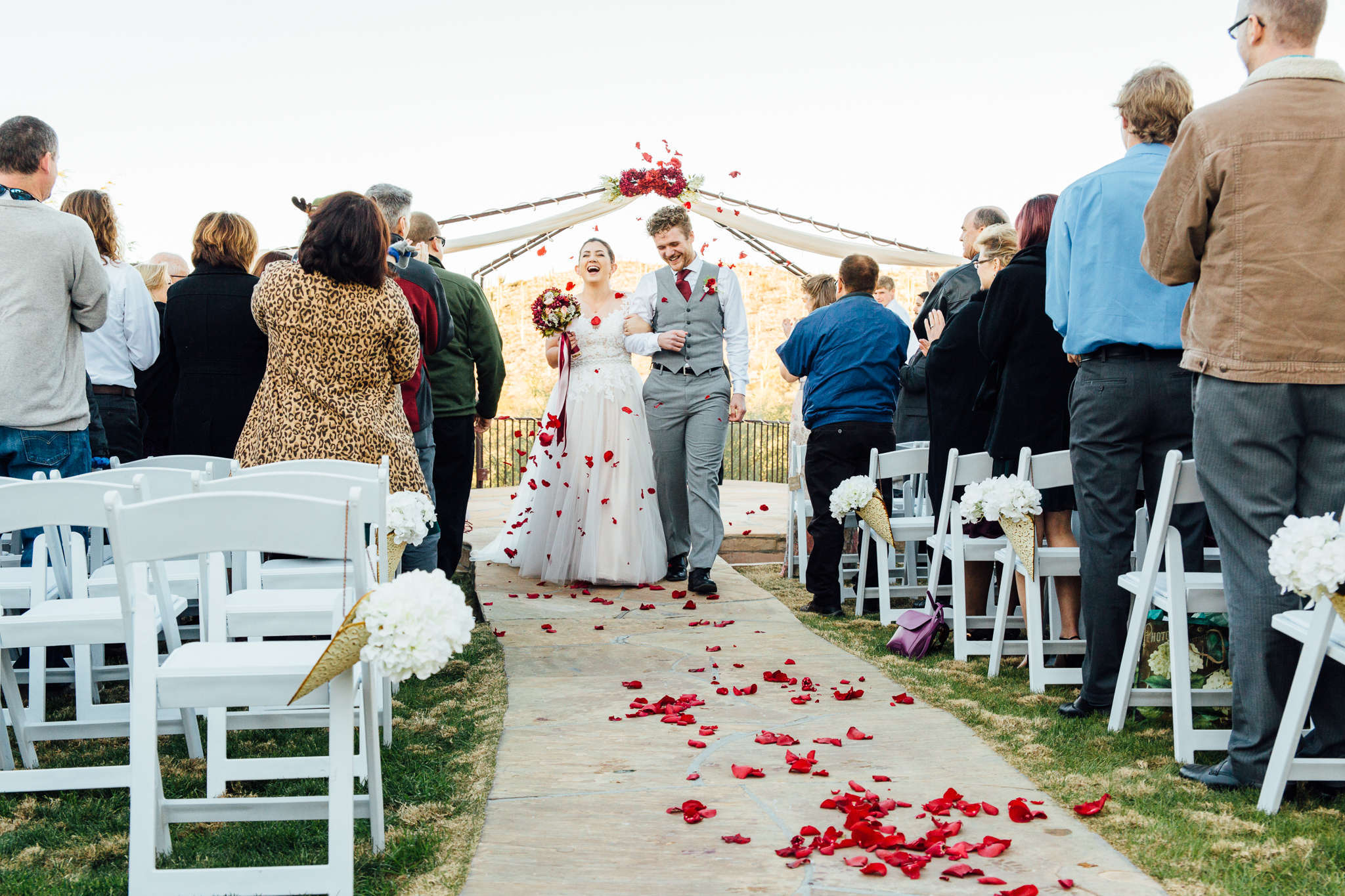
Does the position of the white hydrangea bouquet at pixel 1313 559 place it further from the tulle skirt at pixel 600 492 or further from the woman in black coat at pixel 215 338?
the tulle skirt at pixel 600 492

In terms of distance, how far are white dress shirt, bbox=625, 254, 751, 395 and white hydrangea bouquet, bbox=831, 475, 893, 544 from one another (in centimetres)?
149

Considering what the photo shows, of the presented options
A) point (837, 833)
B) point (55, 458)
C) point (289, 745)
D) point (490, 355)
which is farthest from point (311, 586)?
point (490, 355)

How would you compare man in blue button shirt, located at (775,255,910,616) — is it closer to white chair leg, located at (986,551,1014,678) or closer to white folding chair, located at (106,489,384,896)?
white chair leg, located at (986,551,1014,678)

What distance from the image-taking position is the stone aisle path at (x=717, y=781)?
8.18 ft

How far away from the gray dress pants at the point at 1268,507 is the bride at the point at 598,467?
431 cm

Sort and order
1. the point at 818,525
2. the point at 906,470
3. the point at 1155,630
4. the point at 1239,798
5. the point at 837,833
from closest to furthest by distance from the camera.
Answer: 1. the point at 837,833
2. the point at 1239,798
3. the point at 1155,630
4. the point at 906,470
5. the point at 818,525

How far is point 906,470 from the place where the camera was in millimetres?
5680

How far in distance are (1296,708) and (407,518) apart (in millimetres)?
2582

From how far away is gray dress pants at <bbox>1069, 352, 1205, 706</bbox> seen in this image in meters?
3.59

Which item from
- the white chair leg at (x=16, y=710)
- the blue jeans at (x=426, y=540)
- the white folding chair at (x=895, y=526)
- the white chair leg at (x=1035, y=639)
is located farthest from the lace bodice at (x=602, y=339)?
the white chair leg at (x=16, y=710)

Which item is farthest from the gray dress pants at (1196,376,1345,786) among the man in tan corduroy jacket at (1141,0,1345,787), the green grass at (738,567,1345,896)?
the green grass at (738,567,1345,896)

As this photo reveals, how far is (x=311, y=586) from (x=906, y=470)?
3077 millimetres

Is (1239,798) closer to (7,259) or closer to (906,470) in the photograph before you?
(906,470)

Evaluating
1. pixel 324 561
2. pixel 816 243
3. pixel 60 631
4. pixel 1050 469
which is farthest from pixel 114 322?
pixel 816 243
